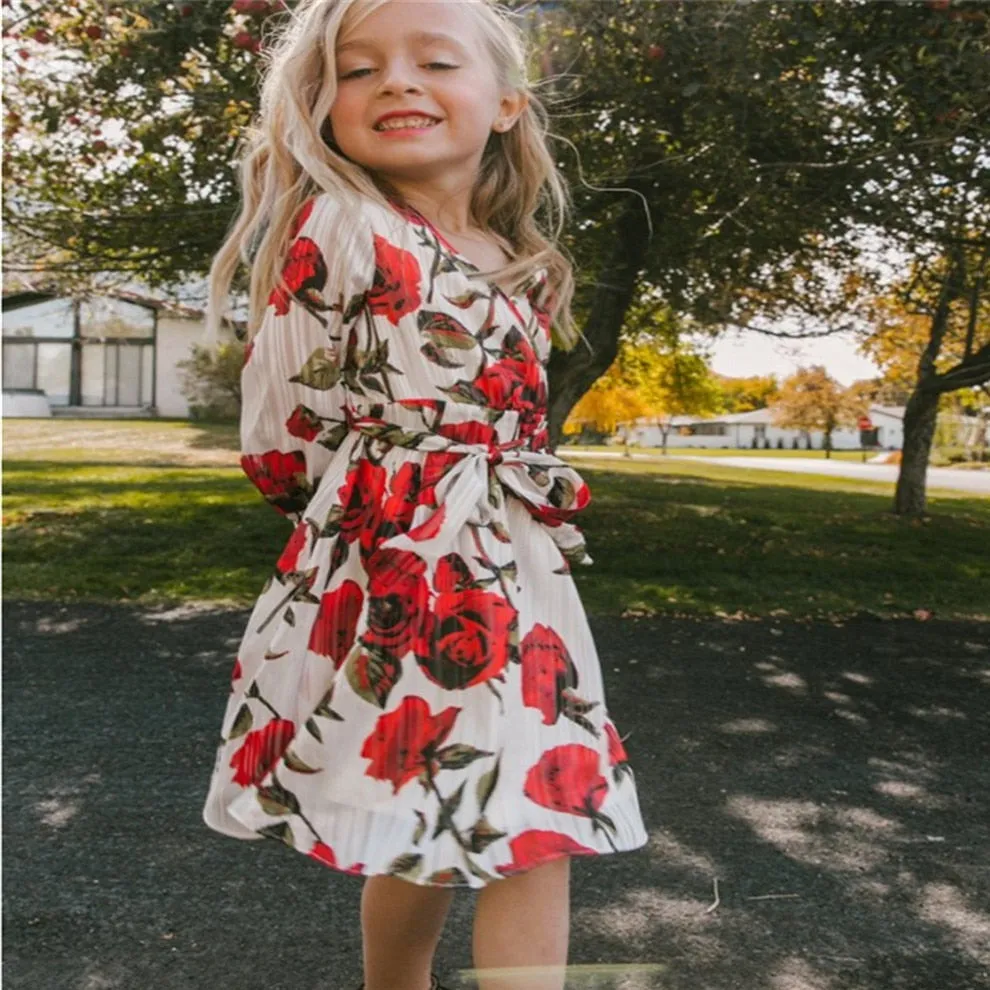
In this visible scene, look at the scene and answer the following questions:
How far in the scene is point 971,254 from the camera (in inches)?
331

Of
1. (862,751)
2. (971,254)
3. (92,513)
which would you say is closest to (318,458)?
(862,751)

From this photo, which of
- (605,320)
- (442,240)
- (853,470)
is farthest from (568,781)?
(853,470)

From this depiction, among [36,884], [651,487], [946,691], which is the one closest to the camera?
Result: [36,884]

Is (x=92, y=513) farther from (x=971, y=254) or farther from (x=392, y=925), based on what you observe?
(x=392, y=925)

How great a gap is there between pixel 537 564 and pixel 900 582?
23.6ft

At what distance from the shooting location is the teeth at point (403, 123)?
1.80 metres

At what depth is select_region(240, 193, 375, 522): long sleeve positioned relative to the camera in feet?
5.44

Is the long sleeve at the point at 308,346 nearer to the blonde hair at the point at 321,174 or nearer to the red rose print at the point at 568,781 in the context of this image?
the blonde hair at the point at 321,174

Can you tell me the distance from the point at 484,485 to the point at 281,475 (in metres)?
0.35

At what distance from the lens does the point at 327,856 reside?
151cm

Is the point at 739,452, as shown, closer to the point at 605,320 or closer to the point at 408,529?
the point at 605,320

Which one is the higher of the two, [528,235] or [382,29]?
[382,29]

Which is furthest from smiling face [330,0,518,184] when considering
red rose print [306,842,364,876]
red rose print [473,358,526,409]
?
red rose print [306,842,364,876]

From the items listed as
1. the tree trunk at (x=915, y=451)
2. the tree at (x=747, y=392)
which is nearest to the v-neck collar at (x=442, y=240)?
the tree trunk at (x=915, y=451)
